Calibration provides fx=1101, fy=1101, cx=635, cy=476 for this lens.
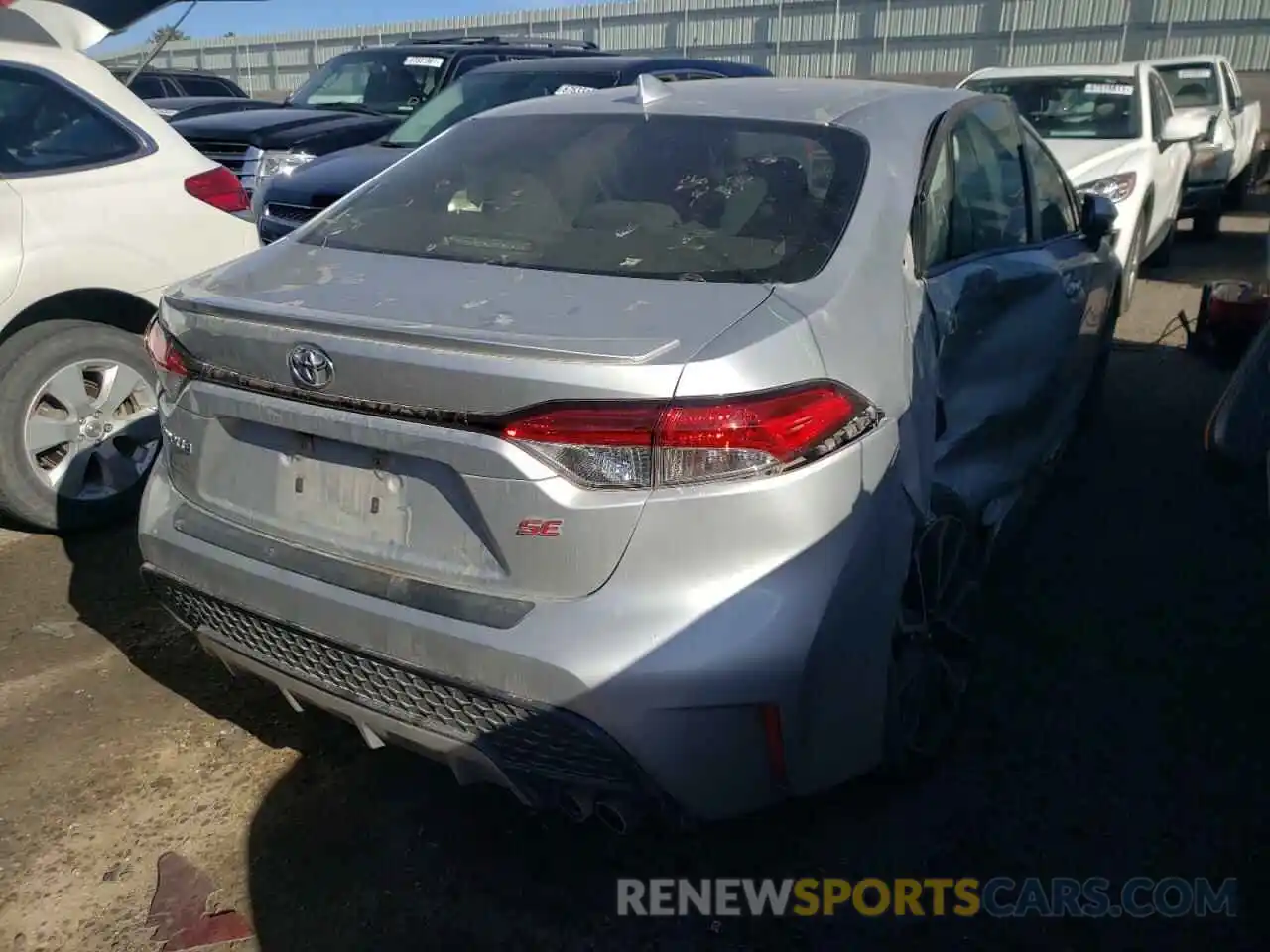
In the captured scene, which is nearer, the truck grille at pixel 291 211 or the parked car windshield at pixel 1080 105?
the truck grille at pixel 291 211

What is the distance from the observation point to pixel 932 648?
2748mm

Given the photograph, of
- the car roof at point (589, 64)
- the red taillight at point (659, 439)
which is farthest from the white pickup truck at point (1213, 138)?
the red taillight at point (659, 439)

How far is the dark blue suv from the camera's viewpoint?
20.7ft

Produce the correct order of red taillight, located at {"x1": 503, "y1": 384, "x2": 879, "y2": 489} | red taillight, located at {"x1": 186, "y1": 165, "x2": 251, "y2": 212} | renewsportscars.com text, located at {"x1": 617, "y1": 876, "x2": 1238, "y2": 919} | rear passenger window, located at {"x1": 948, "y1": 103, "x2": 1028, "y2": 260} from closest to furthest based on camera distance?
red taillight, located at {"x1": 503, "y1": 384, "x2": 879, "y2": 489} < renewsportscars.com text, located at {"x1": 617, "y1": 876, "x2": 1238, "y2": 919} < rear passenger window, located at {"x1": 948, "y1": 103, "x2": 1028, "y2": 260} < red taillight, located at {"x1": 186, "y1": 165, "x2": 251, "y2": 212}

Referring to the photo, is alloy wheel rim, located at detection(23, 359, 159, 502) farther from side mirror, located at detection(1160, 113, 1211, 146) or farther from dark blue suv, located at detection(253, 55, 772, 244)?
side mirror, located at detection(1160, 113, 1211, 146)

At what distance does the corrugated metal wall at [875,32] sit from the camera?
20.3m

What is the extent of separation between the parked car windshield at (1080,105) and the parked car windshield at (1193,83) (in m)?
4.30

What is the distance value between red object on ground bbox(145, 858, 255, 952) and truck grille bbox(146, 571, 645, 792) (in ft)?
1.71

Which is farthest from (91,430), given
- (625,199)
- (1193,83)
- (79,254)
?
(1193,83)

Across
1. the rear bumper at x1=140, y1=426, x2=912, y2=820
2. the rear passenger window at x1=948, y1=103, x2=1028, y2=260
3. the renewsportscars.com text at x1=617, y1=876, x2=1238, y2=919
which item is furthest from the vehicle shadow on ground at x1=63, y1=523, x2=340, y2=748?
the rear passenger window at x1=948, y1=103, x2=1028, y2=260

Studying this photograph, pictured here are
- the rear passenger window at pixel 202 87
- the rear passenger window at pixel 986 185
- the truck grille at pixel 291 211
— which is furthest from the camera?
the rear passenger window at pixel 202 87

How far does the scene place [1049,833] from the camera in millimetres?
2646

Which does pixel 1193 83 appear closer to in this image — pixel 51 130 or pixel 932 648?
pixel 932 648

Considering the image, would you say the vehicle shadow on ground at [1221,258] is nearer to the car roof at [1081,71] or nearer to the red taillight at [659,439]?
the car roof at [1081,71]
